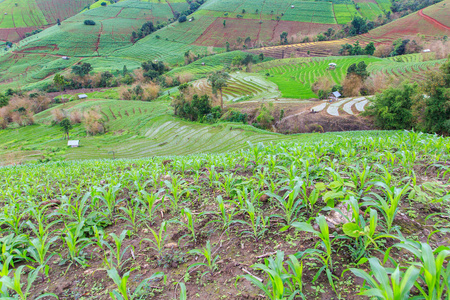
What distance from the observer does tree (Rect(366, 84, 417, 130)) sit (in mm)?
22938

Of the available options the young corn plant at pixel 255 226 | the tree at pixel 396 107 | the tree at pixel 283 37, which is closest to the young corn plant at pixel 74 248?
the young corn plant at pixel 255 226

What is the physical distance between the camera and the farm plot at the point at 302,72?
51.1 metres

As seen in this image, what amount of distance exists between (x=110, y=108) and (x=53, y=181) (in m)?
46.7

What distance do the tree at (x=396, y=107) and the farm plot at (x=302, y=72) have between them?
21293 millimetres

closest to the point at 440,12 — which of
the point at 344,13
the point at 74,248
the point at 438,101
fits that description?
the point at 344,13

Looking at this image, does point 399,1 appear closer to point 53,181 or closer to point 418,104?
point 418,104

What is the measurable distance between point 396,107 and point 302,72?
150ft

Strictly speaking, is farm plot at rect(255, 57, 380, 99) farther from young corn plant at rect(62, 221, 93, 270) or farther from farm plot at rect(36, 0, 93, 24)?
farm plot at rect(36, 0, 93, 24)

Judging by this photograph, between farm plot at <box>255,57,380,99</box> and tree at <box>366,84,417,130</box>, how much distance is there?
2129 cm

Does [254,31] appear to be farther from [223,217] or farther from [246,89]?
[223,217]

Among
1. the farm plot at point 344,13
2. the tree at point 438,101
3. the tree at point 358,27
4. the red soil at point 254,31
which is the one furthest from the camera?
the farm plot at point 344,13

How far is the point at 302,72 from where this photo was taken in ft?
213

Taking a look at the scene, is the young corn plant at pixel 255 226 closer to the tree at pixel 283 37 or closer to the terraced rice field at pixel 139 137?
the terraced rice field at pixel 139 137

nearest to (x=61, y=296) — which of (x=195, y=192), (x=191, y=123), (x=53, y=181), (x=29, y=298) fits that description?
(x=29, y=298)
